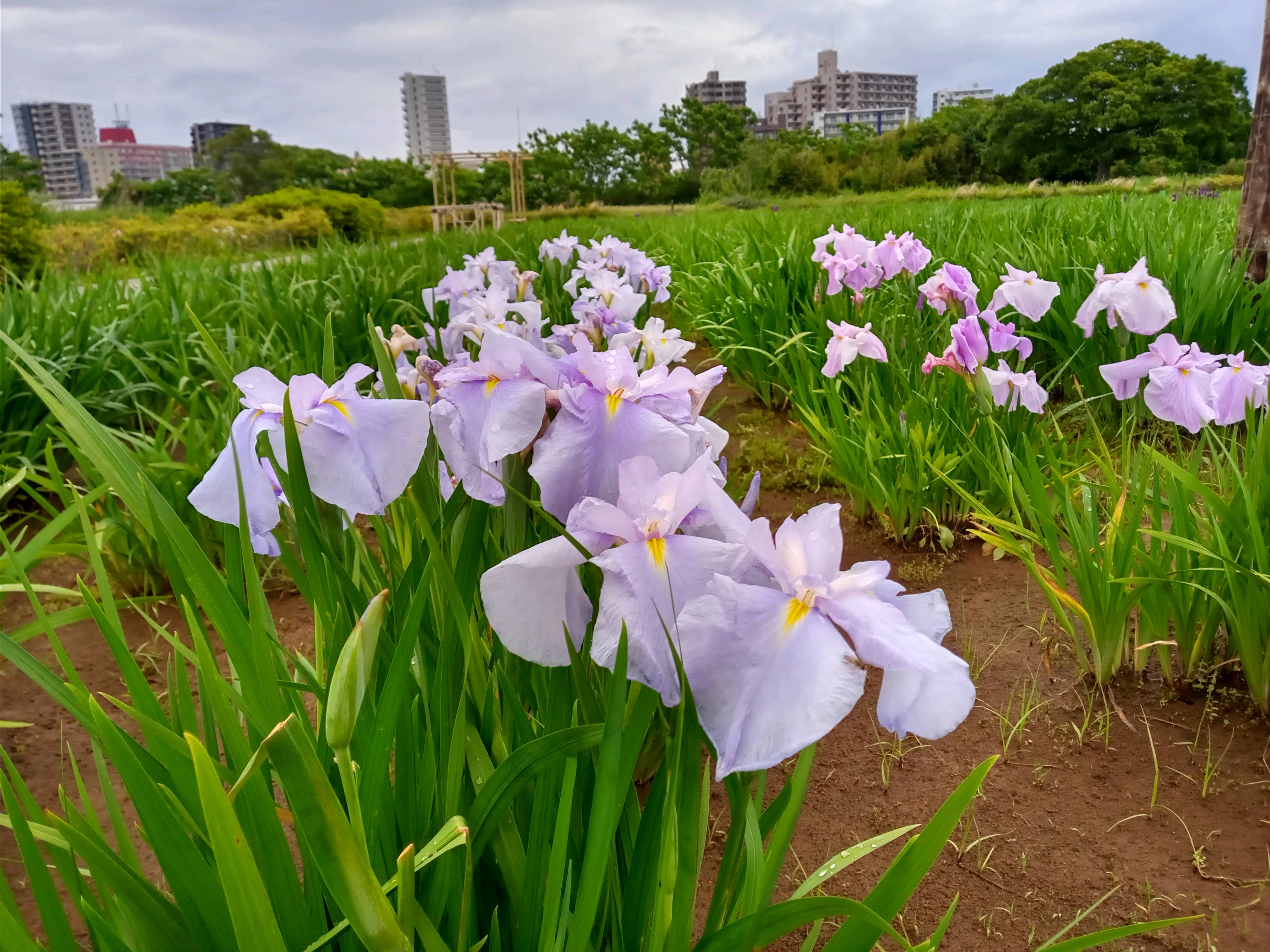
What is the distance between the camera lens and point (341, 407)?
31.6 inches

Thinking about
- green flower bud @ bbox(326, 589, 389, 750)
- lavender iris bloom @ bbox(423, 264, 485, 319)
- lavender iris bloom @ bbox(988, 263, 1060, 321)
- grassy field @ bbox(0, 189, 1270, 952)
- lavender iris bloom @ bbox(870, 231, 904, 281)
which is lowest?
grassy field @ bbox(0, 189, 1270, 952)

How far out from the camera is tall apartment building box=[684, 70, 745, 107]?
12025 centimetres

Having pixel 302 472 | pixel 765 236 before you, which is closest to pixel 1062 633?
pixel 302 472

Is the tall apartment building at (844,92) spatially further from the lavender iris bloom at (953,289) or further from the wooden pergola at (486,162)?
the lavender iris bloom at (953,289)

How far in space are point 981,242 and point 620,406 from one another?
13.1 feet

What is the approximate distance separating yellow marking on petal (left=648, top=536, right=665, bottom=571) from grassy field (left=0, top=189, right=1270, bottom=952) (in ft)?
0.27

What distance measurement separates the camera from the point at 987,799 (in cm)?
147

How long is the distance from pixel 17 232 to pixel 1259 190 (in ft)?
37.4

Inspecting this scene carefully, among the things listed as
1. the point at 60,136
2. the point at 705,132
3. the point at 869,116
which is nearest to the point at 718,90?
the point at 869,116

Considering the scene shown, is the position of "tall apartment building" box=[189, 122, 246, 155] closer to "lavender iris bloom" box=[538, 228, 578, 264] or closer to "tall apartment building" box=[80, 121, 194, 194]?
"tall apartment building" box=[80, 121, 194, 194]

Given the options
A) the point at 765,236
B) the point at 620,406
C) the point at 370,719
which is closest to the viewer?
the point at 620,406

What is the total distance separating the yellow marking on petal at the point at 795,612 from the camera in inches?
23.9

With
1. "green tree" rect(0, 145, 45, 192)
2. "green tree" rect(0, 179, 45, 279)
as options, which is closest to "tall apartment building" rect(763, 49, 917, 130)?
"green tree" rect(0, 145, 45, 192)

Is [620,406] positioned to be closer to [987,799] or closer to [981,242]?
[987,799]
